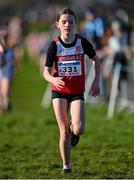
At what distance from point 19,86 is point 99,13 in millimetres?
11528

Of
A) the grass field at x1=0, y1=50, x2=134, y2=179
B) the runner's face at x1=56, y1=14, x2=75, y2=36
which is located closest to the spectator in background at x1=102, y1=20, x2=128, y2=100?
the grass field at x1=0, y1=50, x2=134, y2=179

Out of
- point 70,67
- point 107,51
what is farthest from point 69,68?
point 107,51

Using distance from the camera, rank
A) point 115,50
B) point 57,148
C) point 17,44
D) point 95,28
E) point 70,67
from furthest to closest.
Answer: point 95,28 < point 115,50 < point 17,44 < point 57,148 < point 70,67

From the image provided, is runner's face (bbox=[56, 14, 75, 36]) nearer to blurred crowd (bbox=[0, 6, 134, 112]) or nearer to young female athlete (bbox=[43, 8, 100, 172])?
young female athlete (bbox=[43, 8, 100, 172])

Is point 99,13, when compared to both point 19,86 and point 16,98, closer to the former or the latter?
point 16,98

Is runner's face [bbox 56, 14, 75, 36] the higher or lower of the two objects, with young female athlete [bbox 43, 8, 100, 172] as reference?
higher

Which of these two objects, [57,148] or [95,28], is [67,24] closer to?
[57,148]

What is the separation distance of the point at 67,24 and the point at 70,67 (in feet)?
1.95

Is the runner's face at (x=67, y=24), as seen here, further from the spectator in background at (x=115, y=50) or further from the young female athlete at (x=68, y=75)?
the spectator in background at (x=115, y=50)

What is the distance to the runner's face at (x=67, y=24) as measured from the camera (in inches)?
368

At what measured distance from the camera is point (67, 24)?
9328 mm

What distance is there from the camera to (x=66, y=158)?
9.65 metres

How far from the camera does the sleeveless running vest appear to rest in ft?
31.2

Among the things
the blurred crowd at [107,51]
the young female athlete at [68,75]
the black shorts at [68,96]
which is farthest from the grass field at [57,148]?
the black shorts at [68,96]
